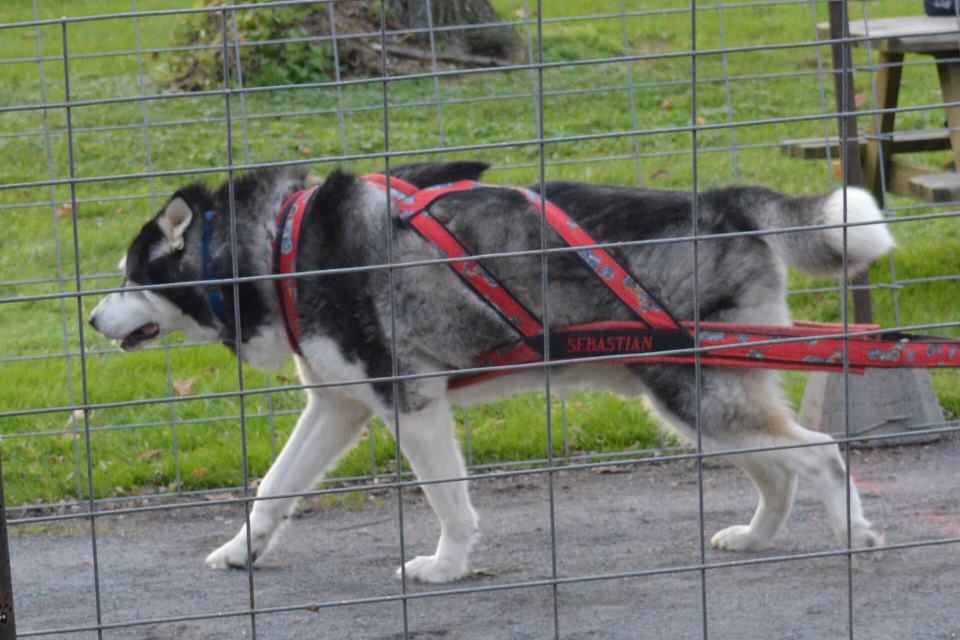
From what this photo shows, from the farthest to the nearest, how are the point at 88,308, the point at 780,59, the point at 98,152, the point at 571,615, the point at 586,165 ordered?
the point at 780,59 < the point at 98,152 < the point at 586,165 < the point at 88,308 < the point at 571,615

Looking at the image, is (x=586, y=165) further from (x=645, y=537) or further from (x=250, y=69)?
(x=645, y=537)

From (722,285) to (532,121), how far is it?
5427mm

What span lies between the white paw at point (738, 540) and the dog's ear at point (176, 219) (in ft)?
6.84

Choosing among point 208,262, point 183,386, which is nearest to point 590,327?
point 208,262

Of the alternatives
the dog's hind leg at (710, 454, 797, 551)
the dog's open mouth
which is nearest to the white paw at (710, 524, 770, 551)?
the dog's hind leg at (710, 454, 797, 551)

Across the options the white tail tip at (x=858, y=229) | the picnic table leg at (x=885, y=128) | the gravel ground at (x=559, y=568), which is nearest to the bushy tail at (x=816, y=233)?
the white tail tip at (x=858, y=229)

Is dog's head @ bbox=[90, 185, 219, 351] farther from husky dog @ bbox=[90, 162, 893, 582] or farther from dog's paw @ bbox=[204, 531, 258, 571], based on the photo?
dog's paw @ bbox=[204, 531, 258, 571]

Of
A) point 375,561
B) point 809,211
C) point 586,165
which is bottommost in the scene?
point 375,561

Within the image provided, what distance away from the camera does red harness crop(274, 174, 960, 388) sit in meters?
3.84

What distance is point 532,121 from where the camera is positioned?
374 inches

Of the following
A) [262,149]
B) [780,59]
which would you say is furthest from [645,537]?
[780,59]

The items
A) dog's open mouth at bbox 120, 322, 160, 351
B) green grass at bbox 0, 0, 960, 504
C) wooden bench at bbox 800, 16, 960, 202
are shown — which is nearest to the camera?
dog's open mouth at bbox 120, 322, 160, 351

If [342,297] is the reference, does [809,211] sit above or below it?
above

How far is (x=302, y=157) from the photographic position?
8656 mm
